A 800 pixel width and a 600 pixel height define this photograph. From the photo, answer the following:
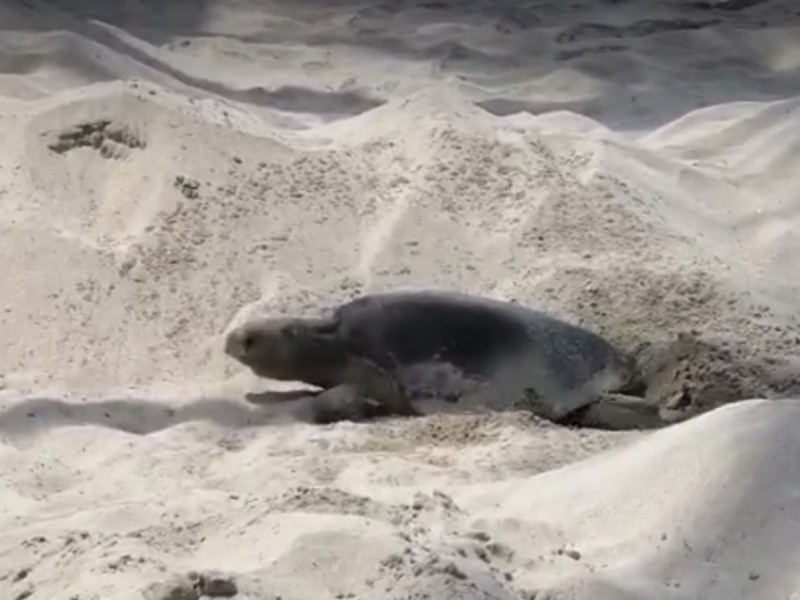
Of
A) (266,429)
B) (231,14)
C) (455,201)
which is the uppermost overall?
(231,14)

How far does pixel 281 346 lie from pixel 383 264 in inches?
21.6

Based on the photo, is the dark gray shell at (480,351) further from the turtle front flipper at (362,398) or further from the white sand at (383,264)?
the white sand at (383,264)

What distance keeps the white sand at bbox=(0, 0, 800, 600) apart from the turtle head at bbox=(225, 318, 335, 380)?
7cm

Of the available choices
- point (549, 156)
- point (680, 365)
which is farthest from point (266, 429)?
point (549, 156)

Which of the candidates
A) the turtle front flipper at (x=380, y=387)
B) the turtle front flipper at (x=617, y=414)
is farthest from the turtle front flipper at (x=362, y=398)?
the turtle front flipper at (x=617, y=414)

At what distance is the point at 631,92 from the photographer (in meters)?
5.39

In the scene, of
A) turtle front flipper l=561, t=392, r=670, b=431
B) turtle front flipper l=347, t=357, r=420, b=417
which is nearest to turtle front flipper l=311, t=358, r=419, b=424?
turtle front flipper l=347, t=357, r=420, b=417

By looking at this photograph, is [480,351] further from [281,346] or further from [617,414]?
[281,346]

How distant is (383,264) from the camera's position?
12.4 feet

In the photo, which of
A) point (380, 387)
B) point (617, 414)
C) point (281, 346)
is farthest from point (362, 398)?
point (617, 414)

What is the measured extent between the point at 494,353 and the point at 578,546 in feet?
3.15

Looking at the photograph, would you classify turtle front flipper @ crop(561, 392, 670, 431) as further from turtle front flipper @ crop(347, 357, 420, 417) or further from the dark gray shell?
turtle front flipper @ crop(347, 357, 420, 417)

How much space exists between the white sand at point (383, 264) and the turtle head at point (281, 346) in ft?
0.21

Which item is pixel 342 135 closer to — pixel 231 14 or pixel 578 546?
pixel 231 14
